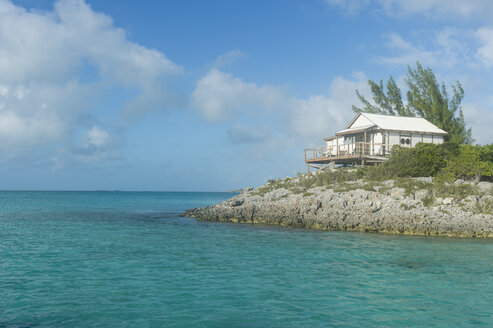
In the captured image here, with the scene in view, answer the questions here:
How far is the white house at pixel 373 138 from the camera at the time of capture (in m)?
42.2

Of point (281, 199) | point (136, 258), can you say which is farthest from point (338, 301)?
point (281, 199)

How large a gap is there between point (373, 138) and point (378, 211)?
18112mm

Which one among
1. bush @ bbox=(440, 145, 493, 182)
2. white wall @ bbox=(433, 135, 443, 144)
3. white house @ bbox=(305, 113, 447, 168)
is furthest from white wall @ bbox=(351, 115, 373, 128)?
bush @ bbox=(440, 145, 493, 182)

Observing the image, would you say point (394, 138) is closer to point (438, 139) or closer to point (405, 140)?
point (405, 140)

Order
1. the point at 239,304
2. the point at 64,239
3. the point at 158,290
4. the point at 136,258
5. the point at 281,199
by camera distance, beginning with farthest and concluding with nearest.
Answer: the point at 281,199, the point at 64,239, the point at 136,258, the point at 158,290, the point at 239,304

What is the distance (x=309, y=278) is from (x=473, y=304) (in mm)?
4995

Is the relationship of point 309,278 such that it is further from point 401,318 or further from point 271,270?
point 401,318

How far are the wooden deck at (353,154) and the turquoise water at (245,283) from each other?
61.5ft

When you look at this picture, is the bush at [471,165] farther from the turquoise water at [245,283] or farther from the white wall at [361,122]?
the white wall at [361,122]

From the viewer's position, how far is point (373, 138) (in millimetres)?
44094

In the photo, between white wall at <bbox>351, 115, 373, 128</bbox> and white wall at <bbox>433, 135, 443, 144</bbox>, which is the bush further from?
white wall at <bbox>351, 115, 373, 128</bbox>

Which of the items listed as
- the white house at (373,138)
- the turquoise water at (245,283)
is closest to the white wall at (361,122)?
the white house at (373,138)

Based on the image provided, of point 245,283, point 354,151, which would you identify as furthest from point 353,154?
point 245,283

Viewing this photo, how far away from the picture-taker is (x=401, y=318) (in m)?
9.88
